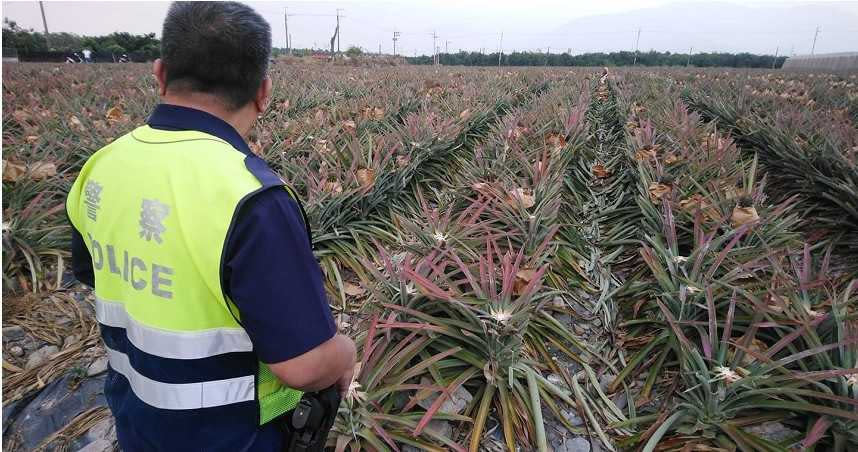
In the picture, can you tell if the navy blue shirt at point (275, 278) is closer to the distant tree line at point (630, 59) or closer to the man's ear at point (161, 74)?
the man's ear at point (161, 74)

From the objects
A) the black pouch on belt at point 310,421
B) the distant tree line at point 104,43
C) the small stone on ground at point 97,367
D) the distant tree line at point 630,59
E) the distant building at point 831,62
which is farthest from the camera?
the distant tree line at point 630,59

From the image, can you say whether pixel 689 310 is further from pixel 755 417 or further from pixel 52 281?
pixel 52 281

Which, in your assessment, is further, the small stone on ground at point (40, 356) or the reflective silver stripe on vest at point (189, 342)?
the small stone on ground at point (40, 356)

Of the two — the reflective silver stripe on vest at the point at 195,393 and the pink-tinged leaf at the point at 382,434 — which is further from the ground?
the reflective silver stripe on vest at the point at 195,393

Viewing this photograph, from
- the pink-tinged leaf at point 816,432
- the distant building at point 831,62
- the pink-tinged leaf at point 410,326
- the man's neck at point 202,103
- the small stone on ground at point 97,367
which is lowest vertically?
the small stone on ground at point 97,367

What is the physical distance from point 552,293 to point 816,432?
2.88ft

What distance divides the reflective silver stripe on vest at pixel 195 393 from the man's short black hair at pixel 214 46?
0.52 meters

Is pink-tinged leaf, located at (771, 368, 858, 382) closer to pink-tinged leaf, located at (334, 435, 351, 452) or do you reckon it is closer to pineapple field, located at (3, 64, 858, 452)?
pineapple field, located at (3, 64, 858, 452)

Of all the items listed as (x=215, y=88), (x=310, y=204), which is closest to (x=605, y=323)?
(x=310, y=204)

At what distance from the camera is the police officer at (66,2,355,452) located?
2.21ft

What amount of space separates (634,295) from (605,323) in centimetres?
27

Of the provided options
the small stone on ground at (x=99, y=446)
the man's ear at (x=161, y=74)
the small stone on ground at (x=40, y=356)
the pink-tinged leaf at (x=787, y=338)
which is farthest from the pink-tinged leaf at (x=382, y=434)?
the small stone on ground at (x=40, y=356)

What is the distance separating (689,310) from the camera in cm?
174

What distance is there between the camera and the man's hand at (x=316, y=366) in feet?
2.39
